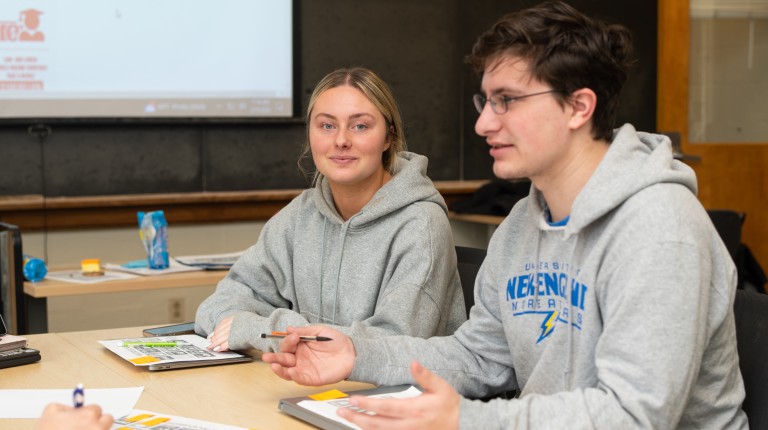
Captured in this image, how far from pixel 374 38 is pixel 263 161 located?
0.97 m

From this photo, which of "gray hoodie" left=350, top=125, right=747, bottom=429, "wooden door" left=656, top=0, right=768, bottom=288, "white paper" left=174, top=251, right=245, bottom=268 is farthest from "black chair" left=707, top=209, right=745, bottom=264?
"gray hoodie" left=350, top=125, right=747, bottom=429

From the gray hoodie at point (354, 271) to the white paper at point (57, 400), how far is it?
0.36m

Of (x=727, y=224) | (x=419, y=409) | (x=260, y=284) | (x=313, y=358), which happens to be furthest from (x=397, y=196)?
(x=727, y=224)

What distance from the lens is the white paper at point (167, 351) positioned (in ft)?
6.32

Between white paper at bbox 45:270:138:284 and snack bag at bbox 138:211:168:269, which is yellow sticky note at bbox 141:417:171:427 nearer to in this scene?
white paper at bbox 45:270:138:284

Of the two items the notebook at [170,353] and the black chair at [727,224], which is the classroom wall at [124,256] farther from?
the notebook at [170,353]

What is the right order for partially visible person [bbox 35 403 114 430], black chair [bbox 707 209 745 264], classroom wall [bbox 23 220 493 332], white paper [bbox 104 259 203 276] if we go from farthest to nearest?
classroom wall [bbox 23 220 493 332], black chair [bbox 707 209 745 264], white paper [bbox 104 259 203 276], partially visible person [bbox 35 403 114 430]

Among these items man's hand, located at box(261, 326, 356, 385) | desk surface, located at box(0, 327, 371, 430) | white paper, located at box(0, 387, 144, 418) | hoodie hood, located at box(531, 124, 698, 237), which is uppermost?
hoodie hood, located at box(531, 124, 698, 237)

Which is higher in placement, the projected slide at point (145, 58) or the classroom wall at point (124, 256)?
the projected slide at point (145, 58)

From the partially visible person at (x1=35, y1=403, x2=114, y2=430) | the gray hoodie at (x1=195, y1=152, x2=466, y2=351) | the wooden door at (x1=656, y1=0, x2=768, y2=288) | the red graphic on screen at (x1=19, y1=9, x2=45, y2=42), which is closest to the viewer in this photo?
the partially visible person at (x1=35, y1=403, x2=114, y2=430)

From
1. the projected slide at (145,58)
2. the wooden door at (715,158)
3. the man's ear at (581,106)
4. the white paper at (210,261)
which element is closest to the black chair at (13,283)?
the white paper at (210,261)

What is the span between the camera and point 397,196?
7.22 feet

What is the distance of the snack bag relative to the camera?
349 centimetres

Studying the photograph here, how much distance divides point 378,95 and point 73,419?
4.00 ft
